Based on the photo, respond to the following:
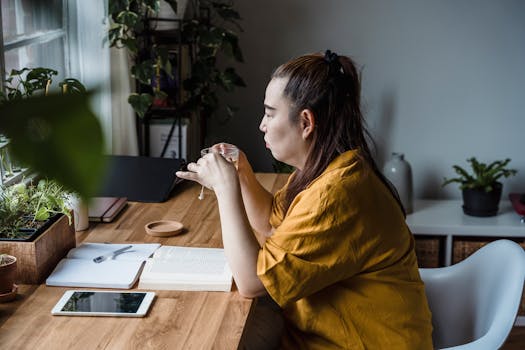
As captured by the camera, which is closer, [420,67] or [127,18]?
[127,18]

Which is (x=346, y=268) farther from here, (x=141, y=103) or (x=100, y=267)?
(x=141, y=103)

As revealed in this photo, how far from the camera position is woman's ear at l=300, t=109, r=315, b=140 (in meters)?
1.54

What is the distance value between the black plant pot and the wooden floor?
51cm

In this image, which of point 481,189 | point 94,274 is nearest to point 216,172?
point 94,274

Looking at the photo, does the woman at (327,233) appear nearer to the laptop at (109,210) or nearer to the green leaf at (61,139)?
the laptop at (109,210)

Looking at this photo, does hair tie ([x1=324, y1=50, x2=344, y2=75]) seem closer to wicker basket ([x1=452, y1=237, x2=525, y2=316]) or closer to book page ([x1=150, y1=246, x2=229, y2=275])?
book page ([x1=150, y1=246, x2=229, y2=275])

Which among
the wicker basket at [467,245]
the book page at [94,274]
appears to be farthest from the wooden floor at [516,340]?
the book page at [94,274]

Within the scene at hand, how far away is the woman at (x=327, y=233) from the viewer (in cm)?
140

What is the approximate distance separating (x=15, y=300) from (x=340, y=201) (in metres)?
0.69

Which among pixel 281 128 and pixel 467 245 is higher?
pixel 281 128

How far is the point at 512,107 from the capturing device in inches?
129

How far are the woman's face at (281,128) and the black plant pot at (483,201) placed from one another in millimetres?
1656

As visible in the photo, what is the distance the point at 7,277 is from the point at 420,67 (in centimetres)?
236

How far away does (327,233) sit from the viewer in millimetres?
1401
